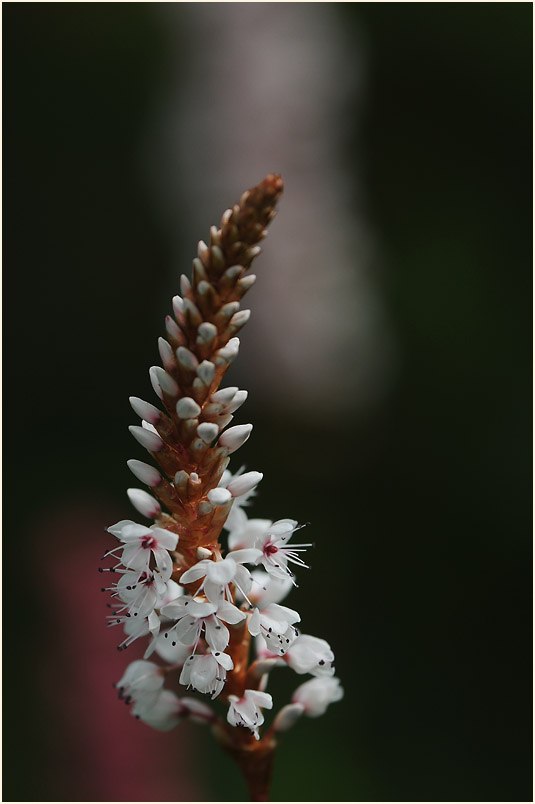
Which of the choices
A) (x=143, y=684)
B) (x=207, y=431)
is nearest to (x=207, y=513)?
(x=207, y=431)

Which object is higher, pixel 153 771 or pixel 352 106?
pixel 352 106

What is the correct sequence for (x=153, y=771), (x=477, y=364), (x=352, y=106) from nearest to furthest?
(x=153, y=771), (x=477, y=364), (x=352, y=106)

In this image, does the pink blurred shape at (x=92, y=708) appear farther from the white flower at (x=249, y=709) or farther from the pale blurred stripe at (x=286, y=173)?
the white flower at (x=249, y=709)

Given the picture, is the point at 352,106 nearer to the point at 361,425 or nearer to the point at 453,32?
the point at 453,32

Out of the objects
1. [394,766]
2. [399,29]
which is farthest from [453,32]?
[394,766]

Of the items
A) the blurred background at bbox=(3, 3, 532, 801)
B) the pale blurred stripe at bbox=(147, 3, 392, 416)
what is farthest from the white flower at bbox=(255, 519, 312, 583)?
the pale blurred stripe at bbox=(147, 3, 392, 416)

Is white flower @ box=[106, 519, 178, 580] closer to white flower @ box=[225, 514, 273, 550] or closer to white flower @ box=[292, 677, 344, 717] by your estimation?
white flower @ box=[225, 514, 273, 550]

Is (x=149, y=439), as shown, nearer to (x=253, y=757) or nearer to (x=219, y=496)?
(x=219, y=496)
